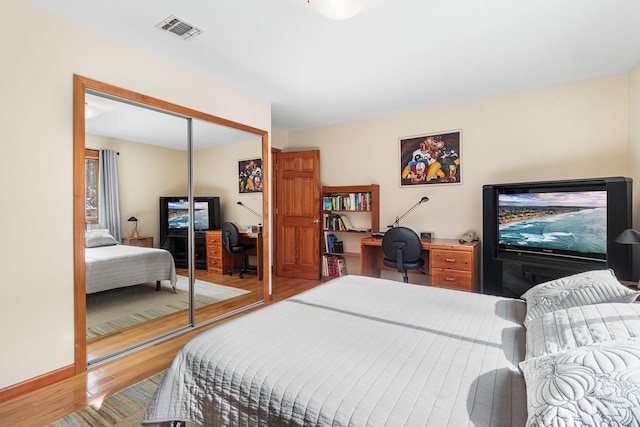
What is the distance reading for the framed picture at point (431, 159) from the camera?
3.85m

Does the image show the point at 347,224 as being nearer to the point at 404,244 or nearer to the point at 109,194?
the point at 404,244

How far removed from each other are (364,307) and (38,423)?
186 centimetres

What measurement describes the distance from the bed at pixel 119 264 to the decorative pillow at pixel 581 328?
272 cm

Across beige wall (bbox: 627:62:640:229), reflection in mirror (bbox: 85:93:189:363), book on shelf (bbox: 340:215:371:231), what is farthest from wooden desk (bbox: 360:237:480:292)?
reflection in mirror (bbox: 85:93:189:363)

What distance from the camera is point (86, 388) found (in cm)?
196

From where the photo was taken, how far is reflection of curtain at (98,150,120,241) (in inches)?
92.9

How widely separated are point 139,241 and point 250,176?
1.32 metres

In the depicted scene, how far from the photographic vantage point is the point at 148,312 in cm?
279

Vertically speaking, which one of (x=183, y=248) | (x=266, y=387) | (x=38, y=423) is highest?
(x=183, y=248)

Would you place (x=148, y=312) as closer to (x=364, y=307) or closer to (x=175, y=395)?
(x=175, y=395)

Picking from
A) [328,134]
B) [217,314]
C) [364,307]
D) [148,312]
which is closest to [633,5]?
[364,307]

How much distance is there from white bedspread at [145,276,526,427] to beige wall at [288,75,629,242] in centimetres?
228

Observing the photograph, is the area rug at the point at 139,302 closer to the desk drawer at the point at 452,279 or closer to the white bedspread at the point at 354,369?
the white bedspread at the point at 354,369

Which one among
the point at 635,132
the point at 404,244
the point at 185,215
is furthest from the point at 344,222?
the point at 635,132
